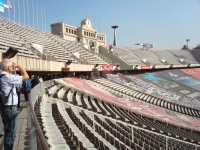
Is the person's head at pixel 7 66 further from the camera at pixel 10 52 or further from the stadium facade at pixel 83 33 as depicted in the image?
the stadium facade at pixel 83 33

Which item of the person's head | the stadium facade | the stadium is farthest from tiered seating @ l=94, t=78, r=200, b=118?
the person's head

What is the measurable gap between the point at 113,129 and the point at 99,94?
14.7 meters

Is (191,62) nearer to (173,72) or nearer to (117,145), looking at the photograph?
(173,72)

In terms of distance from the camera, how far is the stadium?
8438 mm

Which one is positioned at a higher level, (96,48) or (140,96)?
(96,48)

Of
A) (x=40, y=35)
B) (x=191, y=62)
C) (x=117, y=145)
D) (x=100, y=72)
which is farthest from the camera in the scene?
(x=191, y=62)

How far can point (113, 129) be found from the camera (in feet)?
40.5

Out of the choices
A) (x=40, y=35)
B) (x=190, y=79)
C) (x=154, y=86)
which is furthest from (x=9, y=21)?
(x=190, y=79)

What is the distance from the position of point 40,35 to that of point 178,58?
3157 cm

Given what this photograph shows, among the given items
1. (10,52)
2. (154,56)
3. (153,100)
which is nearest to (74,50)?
(153,100)

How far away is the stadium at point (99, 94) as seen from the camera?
844 cm

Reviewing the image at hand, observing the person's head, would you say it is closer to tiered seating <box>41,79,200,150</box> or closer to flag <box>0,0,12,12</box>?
tiered seating <box>41,79,200,150</box>

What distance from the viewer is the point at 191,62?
65.0 meters

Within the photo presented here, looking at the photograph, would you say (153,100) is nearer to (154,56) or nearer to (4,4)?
(4,4)
